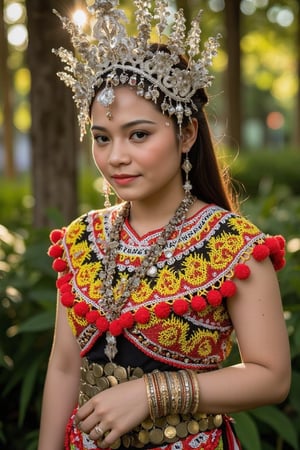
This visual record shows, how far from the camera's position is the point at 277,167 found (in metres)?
12.5

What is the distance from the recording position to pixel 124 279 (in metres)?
2.04

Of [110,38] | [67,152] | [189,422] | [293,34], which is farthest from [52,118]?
[293,34]

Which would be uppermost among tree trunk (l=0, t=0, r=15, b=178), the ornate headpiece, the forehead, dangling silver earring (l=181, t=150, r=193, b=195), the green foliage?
the ornate headpiece

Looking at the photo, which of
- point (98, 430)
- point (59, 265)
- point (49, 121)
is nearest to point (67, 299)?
point (59, 265)

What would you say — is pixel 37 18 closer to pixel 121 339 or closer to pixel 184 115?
pixel 184 115

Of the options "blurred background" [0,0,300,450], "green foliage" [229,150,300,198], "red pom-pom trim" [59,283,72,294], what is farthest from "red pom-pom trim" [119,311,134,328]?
"green foliage" [229,150,300,198]

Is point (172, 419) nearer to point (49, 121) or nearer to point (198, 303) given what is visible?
point (198, 303)

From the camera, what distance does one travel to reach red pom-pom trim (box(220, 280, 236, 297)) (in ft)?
6.24

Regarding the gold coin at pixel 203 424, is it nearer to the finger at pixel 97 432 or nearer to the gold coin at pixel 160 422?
the gold coin at pixel 160 422

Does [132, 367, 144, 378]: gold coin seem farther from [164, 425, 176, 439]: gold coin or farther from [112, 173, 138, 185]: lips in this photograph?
[112, 173, 138, 185]: lips

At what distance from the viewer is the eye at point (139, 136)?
6.33ft

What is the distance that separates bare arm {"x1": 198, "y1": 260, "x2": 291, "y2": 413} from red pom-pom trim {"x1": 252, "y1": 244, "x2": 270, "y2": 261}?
0.03 metres

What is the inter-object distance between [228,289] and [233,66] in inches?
387

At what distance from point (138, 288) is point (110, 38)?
69 cm
